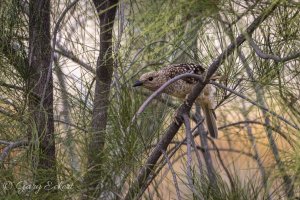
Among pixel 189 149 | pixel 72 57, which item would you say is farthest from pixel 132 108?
pixel 72 57

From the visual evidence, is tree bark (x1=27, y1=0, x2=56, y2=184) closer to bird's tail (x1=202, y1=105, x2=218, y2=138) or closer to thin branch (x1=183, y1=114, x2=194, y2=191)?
thin branch (x1=183, y1=114, x2=194, y2=191)

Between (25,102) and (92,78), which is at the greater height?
(92,78)

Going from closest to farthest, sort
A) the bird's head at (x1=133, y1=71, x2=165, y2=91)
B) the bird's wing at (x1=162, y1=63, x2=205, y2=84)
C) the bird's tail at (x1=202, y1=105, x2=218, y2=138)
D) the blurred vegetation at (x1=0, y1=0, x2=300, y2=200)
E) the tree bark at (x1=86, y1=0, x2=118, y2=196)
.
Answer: the blurred vegetation at (x1=0, y1=0, x2=300, y2=200), the tree bark at (x1=86, y1=0, x2=118, y2=196), the bird's wing at (x1=162, y1=63, x2=205, y2=84), the bird's head at (x1=133, y1=71, x2=165, y2=91), the bird's tail at (x1=202, y1=105, x2=218, y2=138)

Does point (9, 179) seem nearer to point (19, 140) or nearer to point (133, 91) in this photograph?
point (19, 140)

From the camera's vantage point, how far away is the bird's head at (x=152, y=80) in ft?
6.84

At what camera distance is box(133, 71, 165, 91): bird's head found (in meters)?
Result: 2.09

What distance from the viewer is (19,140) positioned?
1.76 m

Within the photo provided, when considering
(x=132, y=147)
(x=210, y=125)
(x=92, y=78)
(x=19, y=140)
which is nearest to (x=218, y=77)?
(x=132, y=147)

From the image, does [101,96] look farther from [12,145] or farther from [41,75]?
[12,145]

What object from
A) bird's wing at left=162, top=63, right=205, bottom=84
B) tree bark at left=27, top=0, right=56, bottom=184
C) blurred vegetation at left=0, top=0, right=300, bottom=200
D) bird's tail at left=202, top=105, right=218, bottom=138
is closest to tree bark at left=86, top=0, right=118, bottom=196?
blurred vegetation at left=0, top=0, right=300, bottom=200

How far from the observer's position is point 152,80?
6.98 feet

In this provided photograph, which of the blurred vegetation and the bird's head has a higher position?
the bird's head

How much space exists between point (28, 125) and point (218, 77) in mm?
563

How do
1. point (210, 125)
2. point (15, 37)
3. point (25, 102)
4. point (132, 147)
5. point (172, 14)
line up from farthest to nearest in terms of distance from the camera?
point (210, 125), point (15, 37), point (25, 102), point (132, 147), point (172, 14)
